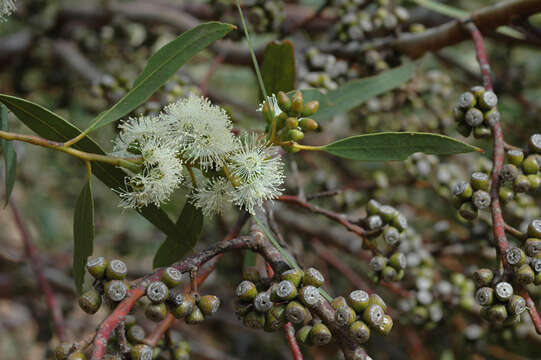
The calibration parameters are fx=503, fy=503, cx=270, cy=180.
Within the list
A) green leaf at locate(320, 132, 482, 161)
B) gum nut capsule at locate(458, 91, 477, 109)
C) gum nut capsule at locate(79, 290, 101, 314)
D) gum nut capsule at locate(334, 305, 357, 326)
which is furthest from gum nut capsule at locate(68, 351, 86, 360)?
gum nut capsule at locate(458, 91, 477, 109)

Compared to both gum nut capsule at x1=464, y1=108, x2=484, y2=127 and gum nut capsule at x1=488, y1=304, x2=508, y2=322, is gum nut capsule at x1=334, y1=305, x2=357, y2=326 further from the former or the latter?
gum nut capsule at x1=464, y1=108, x2=484, y2=127

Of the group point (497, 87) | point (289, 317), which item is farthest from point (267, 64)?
point (497, 87)

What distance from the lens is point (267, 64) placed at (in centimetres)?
110

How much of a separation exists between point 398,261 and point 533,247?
283mm

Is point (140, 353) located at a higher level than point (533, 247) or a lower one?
higher

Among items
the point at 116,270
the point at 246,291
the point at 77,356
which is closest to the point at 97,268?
the point at 116,270

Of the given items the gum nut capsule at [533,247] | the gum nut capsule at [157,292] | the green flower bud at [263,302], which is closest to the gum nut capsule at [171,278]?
the gum nut capsule at [157,292]

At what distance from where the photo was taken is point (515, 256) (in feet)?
2.81

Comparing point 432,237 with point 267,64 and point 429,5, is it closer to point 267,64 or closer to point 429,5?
point 429,5

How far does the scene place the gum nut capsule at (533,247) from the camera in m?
0.88

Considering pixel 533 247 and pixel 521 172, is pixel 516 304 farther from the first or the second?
pixel 521 172

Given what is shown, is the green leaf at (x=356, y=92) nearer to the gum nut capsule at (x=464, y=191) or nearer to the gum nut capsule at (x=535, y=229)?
the gum nut capsule at (x=464, y=191)

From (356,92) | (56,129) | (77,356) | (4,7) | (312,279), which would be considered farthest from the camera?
(356,92)

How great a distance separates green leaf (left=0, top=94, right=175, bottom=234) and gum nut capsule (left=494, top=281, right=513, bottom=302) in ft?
2.14
